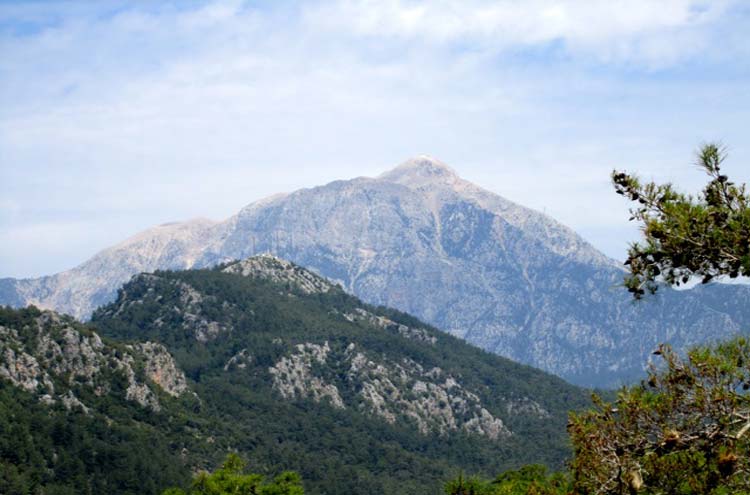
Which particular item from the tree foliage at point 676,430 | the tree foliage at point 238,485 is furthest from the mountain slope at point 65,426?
the tree foliage at point 676,430

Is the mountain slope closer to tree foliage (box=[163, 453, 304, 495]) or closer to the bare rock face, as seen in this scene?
the bare rock face

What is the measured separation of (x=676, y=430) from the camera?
18.2m

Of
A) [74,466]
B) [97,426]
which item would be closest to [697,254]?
[74,466]

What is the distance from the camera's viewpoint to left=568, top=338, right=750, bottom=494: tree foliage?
57.4ft

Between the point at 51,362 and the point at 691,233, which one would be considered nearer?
the point at 691,233

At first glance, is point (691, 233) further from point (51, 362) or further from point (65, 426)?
point (51, 362)

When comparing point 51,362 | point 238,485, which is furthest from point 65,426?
point 238,485

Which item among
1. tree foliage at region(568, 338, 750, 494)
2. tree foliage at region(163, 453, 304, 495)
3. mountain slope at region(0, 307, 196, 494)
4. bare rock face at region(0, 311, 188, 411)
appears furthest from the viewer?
bare rock face at region(0, 311, 188, 411)

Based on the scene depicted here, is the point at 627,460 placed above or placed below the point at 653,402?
below

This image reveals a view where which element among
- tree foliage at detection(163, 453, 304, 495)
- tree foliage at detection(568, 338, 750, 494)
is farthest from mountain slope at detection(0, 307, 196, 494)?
tree foliage at detection(568, 338, 750, 494)

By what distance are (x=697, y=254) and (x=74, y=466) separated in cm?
16001

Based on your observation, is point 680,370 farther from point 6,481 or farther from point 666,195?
point 6,481

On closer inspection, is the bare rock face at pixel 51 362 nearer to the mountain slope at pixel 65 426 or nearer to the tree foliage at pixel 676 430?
the mountain slope at pixel 65 426

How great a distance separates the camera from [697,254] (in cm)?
2031
